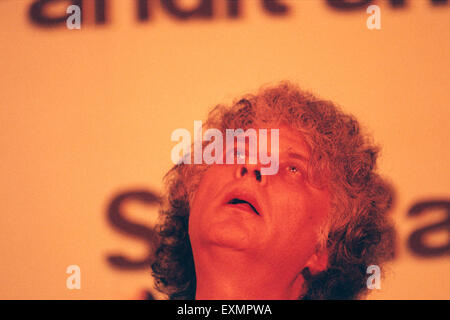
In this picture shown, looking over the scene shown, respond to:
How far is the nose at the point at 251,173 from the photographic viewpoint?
1482mm

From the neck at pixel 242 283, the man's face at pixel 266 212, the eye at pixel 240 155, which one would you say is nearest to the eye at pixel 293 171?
the man's face at pixel 266 212

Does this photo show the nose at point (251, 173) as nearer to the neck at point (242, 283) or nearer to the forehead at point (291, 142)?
the forehead at point (291, 142)

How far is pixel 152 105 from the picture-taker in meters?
1.88

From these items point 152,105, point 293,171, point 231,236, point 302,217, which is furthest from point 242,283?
point 152,105

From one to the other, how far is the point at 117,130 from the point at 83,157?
0.16 metres

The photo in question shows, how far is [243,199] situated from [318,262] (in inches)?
12.3

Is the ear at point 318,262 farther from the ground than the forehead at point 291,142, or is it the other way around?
the forehead at point 291,142

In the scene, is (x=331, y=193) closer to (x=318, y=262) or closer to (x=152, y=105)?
(x=318, y=262)

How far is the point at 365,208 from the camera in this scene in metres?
1.62

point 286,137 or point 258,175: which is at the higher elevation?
point 286,137

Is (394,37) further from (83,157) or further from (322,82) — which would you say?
(83,157)

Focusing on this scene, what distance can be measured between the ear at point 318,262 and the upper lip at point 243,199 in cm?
24

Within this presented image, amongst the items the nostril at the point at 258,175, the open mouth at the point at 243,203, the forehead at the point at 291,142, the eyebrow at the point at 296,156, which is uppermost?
the forehead at the point at 291,142

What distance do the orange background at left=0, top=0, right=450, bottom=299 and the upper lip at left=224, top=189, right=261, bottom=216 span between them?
1.45ft
